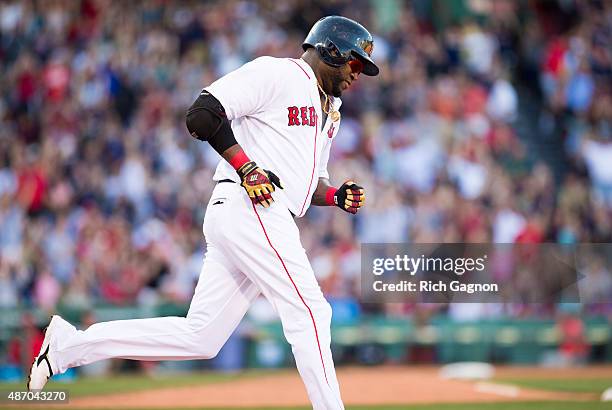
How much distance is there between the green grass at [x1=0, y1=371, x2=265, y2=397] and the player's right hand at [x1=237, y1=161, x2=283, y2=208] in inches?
191

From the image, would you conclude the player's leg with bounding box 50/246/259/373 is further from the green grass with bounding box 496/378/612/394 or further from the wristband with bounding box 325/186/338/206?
the green grass with bounding box 496/378/612/394

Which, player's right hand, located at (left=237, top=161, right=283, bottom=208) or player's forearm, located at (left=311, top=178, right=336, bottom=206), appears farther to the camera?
player's forearm, located at (left=311, top=178, right=336, bottom=206)

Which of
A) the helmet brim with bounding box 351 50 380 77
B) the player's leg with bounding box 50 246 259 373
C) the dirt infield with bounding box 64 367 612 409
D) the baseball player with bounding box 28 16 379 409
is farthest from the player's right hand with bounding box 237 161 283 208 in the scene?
the dirt infield with bounding box 64 367 612 409

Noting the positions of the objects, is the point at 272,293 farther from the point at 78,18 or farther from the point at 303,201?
the point at 78,18

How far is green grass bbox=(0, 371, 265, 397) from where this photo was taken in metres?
10.0

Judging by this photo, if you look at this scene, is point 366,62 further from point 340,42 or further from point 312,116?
point 312,116

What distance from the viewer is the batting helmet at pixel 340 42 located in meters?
5.53

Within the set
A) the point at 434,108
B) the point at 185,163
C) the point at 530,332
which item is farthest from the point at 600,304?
the point at 185,163

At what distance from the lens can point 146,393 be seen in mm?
9859

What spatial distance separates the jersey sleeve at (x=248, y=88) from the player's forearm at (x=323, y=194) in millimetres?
912

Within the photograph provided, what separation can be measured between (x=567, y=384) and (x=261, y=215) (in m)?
5.83

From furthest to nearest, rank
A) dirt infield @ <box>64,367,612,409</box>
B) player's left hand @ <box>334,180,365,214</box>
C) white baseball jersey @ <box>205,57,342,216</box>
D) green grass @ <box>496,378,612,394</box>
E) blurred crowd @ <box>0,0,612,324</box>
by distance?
blurred crowd @ <box>0,0,612,324</box> → green grass @ <box>496,378,612,394</box> → dirt infield @ <box>64,367,612,409</box> → player's left hand @ <box>334,180,365,214</box> → white baseball jersey @ <box>205,57,342,216</box>

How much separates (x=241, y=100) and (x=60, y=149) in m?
9.88

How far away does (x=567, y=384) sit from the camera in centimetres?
1023
